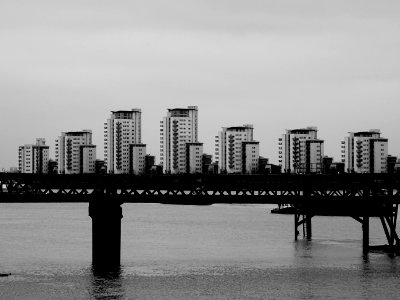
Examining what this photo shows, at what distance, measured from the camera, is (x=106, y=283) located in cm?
5912

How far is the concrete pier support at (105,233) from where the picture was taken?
66500 millimetres

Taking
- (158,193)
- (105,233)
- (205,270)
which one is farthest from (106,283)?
(158,193)

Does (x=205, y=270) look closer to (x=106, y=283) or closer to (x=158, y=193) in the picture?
(x=158, y=193)

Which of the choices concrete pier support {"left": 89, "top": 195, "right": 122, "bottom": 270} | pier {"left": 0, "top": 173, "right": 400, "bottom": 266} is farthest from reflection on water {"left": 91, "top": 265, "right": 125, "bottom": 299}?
pier {"left": 0, "top": 173, "right": 400, "bottom": 266}

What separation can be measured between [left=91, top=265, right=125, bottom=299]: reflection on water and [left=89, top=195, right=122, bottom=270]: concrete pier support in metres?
0.69

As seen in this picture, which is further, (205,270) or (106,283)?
(205,270)

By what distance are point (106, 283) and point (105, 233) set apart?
7.81m

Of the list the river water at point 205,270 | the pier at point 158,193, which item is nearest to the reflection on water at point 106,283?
the river water at point 205,270

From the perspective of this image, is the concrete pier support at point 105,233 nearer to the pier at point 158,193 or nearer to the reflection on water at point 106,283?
the pier at point 158,193

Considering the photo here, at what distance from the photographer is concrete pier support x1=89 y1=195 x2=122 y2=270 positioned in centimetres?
6650

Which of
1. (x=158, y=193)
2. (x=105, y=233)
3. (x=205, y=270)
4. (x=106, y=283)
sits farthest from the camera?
(x=158, y=193)

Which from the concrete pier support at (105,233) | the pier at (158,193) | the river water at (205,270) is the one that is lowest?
the river water at (205,270)

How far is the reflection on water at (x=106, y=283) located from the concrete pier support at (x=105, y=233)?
2.25 ft

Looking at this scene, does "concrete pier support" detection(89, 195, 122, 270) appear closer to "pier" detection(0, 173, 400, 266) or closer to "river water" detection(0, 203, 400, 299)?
"pier" detection(0, 173, 400, 266)
